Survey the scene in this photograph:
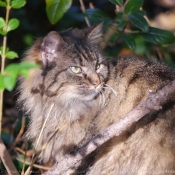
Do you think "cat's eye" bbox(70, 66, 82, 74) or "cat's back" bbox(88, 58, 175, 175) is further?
"cat's eye" bbox(70, 66, 82, 74)

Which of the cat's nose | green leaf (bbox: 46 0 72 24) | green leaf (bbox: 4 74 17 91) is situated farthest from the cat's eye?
green leaf (bbox: 4 74 17 91)

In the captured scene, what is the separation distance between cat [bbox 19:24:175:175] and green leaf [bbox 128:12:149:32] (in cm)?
27

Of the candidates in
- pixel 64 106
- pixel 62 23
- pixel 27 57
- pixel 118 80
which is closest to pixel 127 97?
pixel 118 80

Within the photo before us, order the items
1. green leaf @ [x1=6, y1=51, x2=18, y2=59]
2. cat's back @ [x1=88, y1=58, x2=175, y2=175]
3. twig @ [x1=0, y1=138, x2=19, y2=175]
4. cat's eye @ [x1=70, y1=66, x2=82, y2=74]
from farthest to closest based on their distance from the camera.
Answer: cat's eye @ [x1=70, y1=66, x2=82, y2=74] < cat's back @ [x1=88, y1=58, x2=175, y2=175] < twig @ [x1=0, y1=138, x2=19, y2=175] < green leaf @ [x1=6, y1=51, x2=18, y2=59]

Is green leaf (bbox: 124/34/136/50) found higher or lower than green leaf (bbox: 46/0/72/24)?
lower

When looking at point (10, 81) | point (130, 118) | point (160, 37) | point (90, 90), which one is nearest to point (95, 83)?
point (90, 90)

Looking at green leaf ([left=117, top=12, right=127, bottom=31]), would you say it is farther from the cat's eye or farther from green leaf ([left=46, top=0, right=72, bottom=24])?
the cat's eye

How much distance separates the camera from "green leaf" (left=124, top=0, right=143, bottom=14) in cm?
277

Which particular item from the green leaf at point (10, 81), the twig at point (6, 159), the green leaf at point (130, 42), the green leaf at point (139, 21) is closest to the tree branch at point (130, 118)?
the twig at point (6, 159)

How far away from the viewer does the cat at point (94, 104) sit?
230 cm

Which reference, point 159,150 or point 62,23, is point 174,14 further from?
point 159,150

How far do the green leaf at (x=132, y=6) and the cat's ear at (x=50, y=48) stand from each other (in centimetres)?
62

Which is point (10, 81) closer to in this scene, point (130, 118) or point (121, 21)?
point (130, 118)

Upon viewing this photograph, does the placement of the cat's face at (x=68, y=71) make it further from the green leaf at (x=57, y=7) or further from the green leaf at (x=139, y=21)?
the green leaf at (x=139, y=21)
